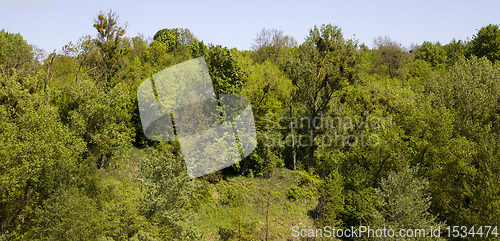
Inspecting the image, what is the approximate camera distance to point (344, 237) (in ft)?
102

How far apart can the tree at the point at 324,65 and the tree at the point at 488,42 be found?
40.8 m

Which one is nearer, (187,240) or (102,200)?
(187,240)

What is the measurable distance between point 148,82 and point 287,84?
2636cm

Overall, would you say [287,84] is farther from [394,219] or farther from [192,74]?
[394,219]

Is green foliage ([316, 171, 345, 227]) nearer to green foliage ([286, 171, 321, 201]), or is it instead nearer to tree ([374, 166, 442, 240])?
green foliage ([286, 171, 321, 201])

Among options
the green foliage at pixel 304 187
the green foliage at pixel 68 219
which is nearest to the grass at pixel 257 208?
the green foliage at pixel 304 187

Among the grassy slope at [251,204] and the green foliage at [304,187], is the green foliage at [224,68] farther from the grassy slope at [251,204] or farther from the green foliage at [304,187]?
the green foliage at [304,187]

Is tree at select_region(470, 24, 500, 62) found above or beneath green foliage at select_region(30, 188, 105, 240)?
above

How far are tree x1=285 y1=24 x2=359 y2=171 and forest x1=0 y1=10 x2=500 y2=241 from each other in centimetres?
17

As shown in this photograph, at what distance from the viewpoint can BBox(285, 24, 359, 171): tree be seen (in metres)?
37.5

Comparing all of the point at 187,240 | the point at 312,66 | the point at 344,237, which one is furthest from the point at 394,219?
the point at 312,66

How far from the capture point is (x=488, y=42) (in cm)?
6284

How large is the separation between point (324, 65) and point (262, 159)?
1343 centimetres

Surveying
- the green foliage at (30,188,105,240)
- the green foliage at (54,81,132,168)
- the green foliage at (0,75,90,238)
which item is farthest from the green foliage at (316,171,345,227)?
the green foliage at (0,75,90,238)
